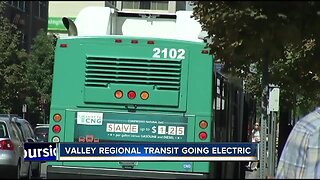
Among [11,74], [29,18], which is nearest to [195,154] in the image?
[11,74]

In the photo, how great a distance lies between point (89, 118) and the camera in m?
11.0

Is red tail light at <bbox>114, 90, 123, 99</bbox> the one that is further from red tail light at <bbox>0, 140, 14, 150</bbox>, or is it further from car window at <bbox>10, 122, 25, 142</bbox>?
car window at <bbox>10, 122, 25, 142</bbox>

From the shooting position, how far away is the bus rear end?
1085 centimetres

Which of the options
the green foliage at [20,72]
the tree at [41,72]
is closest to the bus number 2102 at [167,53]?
the green foliage at [20,72]

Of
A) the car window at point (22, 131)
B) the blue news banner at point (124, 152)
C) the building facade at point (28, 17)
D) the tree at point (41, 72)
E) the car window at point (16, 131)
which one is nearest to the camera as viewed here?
the blue news banner at point (124, 152)

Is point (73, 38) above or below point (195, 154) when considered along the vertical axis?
Result: above

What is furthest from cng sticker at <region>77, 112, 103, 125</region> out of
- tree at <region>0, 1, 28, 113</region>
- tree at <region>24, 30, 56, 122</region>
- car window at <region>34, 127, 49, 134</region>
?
tree at <region>24, 30, 56, 122</region>

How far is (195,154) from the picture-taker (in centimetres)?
932

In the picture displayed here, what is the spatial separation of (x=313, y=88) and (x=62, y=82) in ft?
19.2

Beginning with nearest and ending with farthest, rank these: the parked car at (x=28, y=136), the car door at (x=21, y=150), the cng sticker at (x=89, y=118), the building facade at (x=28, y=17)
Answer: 1. the cng sticker at (x=89, y=118)
2. the car door at (x=21, y=150)
3. the parked car at (x=28, y=136)
4. the building facade at (x=28, y=17)

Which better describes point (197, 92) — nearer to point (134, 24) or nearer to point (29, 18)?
point (134, 24)

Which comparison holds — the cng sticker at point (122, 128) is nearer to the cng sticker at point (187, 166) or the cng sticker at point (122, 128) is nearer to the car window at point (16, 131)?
the cng sticker at point (187, 166)

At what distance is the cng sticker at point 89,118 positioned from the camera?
434 inches

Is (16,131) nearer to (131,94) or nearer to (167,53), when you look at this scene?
(131,94)
